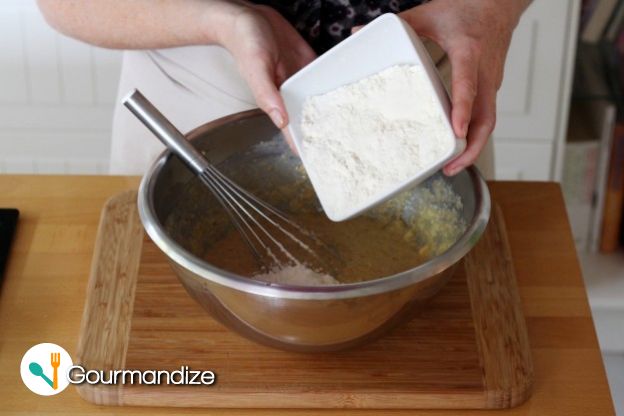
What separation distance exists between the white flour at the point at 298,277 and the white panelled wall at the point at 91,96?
0.91 meters

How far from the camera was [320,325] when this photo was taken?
0.76 metres

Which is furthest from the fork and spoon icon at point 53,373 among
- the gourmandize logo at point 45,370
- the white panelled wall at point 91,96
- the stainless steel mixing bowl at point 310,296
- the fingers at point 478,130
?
the white panelled wall at point 91,96

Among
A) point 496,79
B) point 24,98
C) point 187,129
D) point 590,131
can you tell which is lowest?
Answer: point 590,131

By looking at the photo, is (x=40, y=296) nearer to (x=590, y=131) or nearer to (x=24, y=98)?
(x=24, y=98)

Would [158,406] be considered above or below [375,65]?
below

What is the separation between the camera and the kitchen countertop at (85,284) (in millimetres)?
803

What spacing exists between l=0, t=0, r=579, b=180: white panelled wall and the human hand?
0.66 meters

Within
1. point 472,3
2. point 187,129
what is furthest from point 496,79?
point 187,129

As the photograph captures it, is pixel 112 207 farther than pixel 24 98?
No

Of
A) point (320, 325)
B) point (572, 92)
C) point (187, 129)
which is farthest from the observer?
point (572, 92)

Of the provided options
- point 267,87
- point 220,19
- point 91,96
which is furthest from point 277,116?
point 91,96

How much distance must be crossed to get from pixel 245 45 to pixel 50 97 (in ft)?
3.43

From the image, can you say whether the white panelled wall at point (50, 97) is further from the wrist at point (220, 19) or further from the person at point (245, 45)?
the wrist at point (220, 19)

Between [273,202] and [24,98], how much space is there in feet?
3.33
